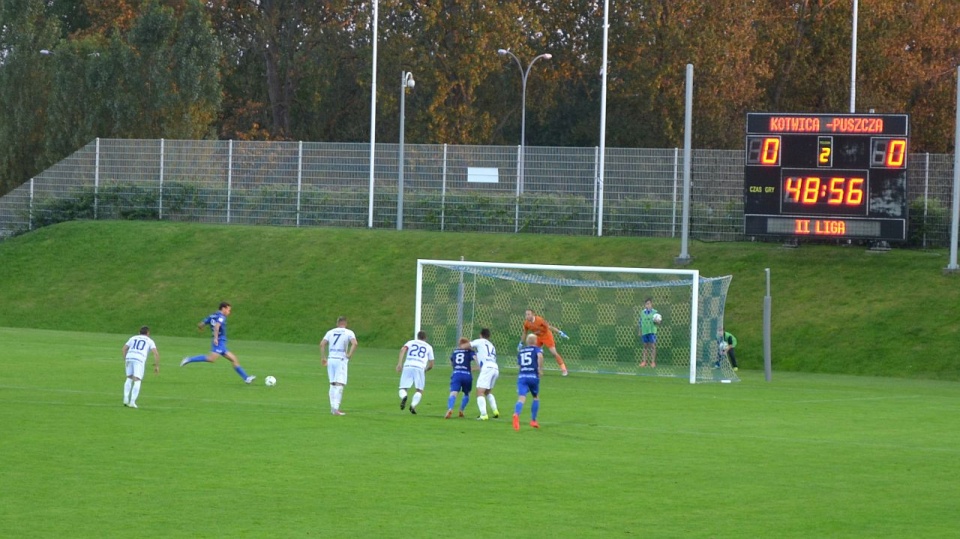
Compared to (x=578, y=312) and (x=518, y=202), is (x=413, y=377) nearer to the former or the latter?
(x=578, y=312)

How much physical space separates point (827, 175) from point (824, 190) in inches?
15.4

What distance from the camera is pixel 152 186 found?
5469cm

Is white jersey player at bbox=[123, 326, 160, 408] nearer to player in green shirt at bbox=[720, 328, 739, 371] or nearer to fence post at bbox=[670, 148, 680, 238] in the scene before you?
player in green shirt at bbox=[720, 328, 739, 371]

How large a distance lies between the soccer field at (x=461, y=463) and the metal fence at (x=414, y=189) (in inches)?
680

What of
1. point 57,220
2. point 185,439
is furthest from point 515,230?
point 185,439

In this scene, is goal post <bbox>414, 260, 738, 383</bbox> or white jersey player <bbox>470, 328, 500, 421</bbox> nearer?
white jersey player <bbox>470, 328, 500, 421</bbox>

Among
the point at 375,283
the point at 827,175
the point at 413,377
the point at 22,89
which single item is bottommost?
the point at 413,377

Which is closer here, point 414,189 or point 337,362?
point 337,362

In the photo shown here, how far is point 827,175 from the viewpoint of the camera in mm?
35906

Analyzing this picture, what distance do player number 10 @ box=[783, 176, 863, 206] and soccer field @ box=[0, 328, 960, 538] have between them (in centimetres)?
769

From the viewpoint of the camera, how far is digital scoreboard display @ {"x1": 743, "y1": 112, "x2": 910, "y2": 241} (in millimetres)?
35438

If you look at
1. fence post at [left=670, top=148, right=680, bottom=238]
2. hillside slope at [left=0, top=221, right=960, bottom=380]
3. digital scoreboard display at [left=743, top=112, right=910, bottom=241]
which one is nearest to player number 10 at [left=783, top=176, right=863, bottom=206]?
digital scoreboard display at [left=743, top=112, right=910, bottom=241]

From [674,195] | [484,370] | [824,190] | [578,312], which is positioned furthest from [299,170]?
[484,370]

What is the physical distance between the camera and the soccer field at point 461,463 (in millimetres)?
13633
